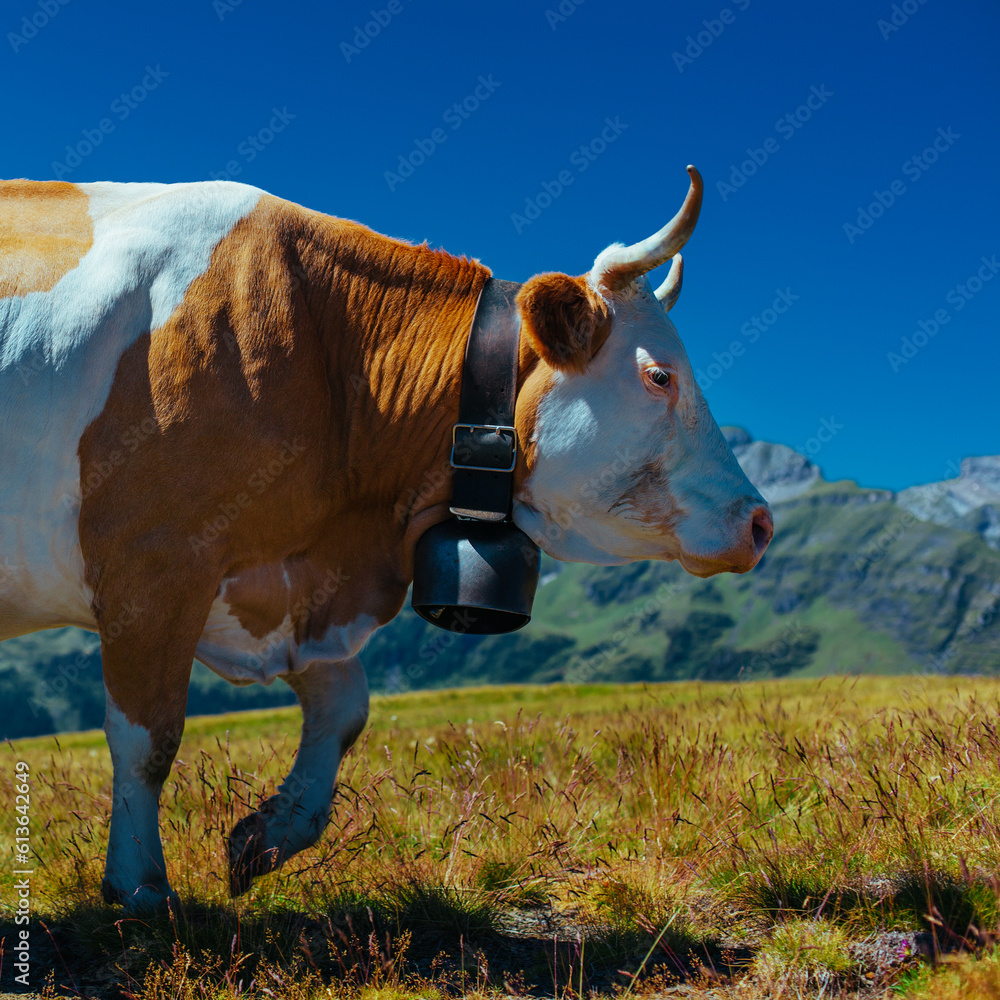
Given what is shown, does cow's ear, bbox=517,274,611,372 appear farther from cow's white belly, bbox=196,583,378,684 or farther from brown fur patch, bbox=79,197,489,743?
cow's white belly, bbox=196,583,378,684

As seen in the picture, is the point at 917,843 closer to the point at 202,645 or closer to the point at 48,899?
the point at 202,645

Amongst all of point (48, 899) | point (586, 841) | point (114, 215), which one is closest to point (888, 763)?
point (586, 841)

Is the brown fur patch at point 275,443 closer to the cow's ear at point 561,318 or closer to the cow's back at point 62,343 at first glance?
the cow's back at point 62,343

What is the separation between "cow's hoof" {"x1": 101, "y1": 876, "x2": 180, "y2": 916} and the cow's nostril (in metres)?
3.13

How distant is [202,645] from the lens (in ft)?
14.1

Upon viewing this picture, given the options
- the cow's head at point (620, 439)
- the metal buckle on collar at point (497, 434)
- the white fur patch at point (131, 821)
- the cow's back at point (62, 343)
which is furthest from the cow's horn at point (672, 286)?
the white fur patch at point (131, 821)

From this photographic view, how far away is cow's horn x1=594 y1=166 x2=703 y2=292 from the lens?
4016 millimetres

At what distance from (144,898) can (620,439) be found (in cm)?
302

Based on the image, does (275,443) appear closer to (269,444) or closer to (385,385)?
(269,444)

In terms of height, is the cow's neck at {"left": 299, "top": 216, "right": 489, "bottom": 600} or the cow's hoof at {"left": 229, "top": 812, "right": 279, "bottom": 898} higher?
the cow's neck at {"left": 299, "top": 216, "right": 489, "bottom": 600}

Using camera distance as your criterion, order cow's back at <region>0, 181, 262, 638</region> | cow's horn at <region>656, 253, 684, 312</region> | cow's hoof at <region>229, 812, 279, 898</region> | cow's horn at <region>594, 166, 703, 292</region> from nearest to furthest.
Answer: cow's back at <region>0, 181, 262, 638</region>, cow's horn at <region>594, 166, 703, 292</region>, cow's hoof at <region>229, 812, 279, 898</region>, cow's horn at <region>656, 253, 684, 312</region>

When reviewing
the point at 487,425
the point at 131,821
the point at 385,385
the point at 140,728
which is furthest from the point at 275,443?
the point at 131,821

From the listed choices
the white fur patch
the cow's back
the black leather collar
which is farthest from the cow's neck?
the white fur patch

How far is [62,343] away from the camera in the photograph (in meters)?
3.94
